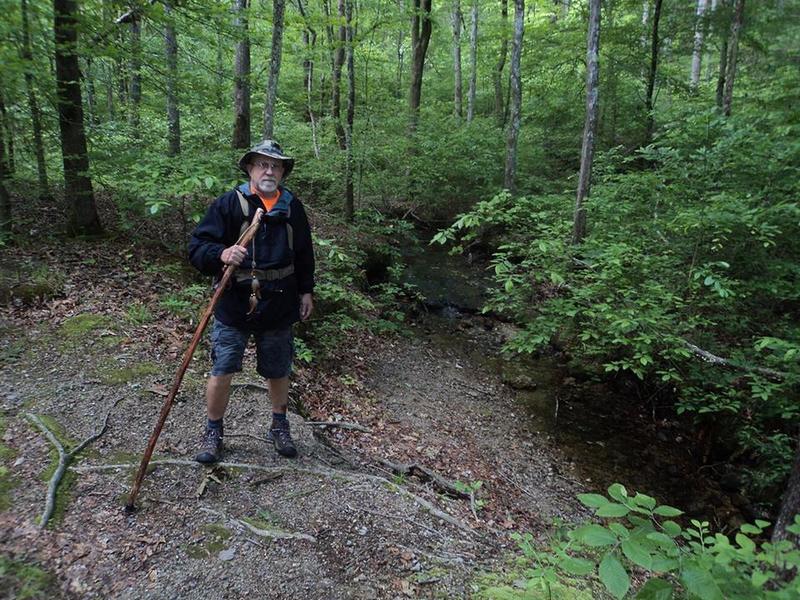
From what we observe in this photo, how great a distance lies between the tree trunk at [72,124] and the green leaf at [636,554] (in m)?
8.14

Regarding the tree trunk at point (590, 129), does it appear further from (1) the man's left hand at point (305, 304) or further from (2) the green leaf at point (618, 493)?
(2) the green leaf at point (618, 493)

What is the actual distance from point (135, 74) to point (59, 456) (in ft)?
26.2

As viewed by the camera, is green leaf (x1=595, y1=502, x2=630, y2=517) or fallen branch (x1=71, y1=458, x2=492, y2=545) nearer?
green leaf (x1=595, y1=502, x2=630, y2=517)

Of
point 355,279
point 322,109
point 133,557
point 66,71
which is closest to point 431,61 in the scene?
point 322,109

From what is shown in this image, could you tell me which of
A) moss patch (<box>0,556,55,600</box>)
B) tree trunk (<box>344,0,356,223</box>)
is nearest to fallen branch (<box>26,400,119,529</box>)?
moss patch (<box>0,556,55,600</box>)

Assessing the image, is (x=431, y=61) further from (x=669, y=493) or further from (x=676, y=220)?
(x=669, y=493)

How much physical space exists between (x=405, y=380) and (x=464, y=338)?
2725mm

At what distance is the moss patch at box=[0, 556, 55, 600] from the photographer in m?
2.42

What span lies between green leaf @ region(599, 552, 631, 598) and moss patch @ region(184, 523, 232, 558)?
2.37 m

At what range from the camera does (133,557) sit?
2879mm

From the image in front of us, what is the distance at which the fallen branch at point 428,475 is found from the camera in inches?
194

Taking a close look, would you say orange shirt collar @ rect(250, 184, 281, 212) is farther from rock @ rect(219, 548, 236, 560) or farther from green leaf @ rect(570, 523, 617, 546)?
green leaf @ rect(570, 523, 617, 546)

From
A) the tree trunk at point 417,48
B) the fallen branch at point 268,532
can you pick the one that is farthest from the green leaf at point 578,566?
the tree trunk at point 417,48

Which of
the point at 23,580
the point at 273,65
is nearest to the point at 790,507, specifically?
the point at 23,580
